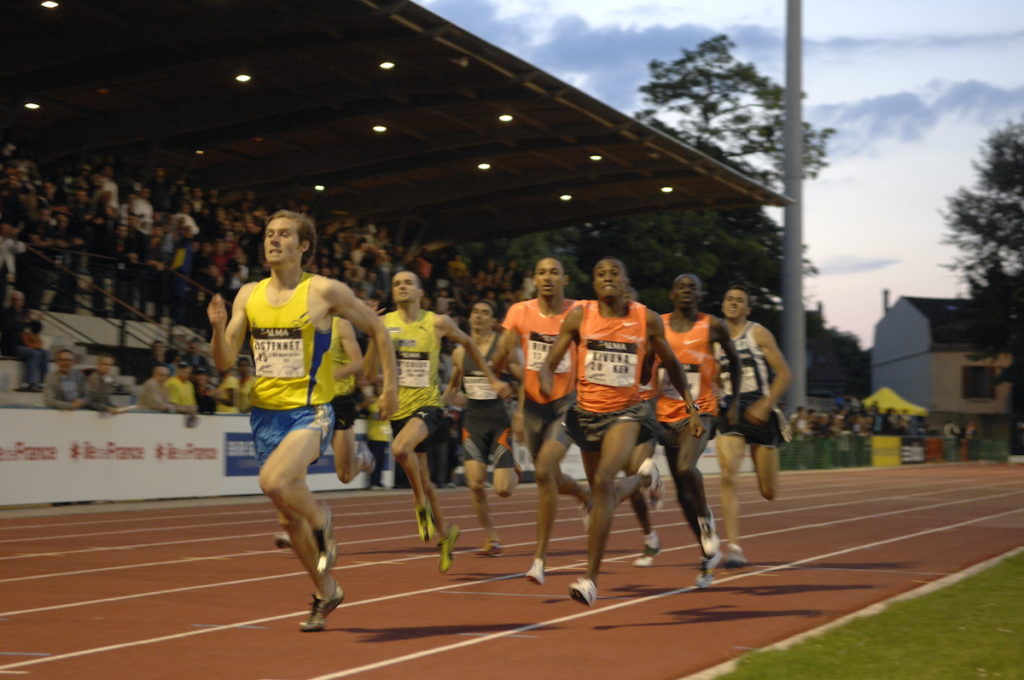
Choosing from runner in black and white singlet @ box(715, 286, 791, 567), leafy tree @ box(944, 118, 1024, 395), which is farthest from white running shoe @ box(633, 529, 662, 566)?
leafy tree @ box(944, 118, 1024, 395)

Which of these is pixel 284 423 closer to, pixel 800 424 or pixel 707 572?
pixel 707 572

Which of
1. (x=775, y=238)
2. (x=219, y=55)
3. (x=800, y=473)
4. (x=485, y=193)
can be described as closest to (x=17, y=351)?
(x=219, y=55)

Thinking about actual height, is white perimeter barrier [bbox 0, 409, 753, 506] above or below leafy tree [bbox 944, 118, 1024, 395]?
below

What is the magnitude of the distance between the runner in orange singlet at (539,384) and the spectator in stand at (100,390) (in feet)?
29.4

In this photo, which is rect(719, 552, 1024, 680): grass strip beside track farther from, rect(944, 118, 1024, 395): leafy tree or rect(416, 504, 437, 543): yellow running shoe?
rect(944, 118, 1024, 395): leafy tree

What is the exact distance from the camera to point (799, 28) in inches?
1606

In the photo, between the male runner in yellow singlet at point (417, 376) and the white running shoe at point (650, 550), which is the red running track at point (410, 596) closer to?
the white running shoe at point (650, 550)

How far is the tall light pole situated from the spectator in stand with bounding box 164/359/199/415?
2323 cm

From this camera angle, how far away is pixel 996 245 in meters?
78.9

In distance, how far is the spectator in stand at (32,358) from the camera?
1952 cm

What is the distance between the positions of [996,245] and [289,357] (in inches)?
3020

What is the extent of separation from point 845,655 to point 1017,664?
777mm

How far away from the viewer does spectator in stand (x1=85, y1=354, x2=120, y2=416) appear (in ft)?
61.3

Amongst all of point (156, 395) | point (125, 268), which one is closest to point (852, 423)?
point (125, 268)
